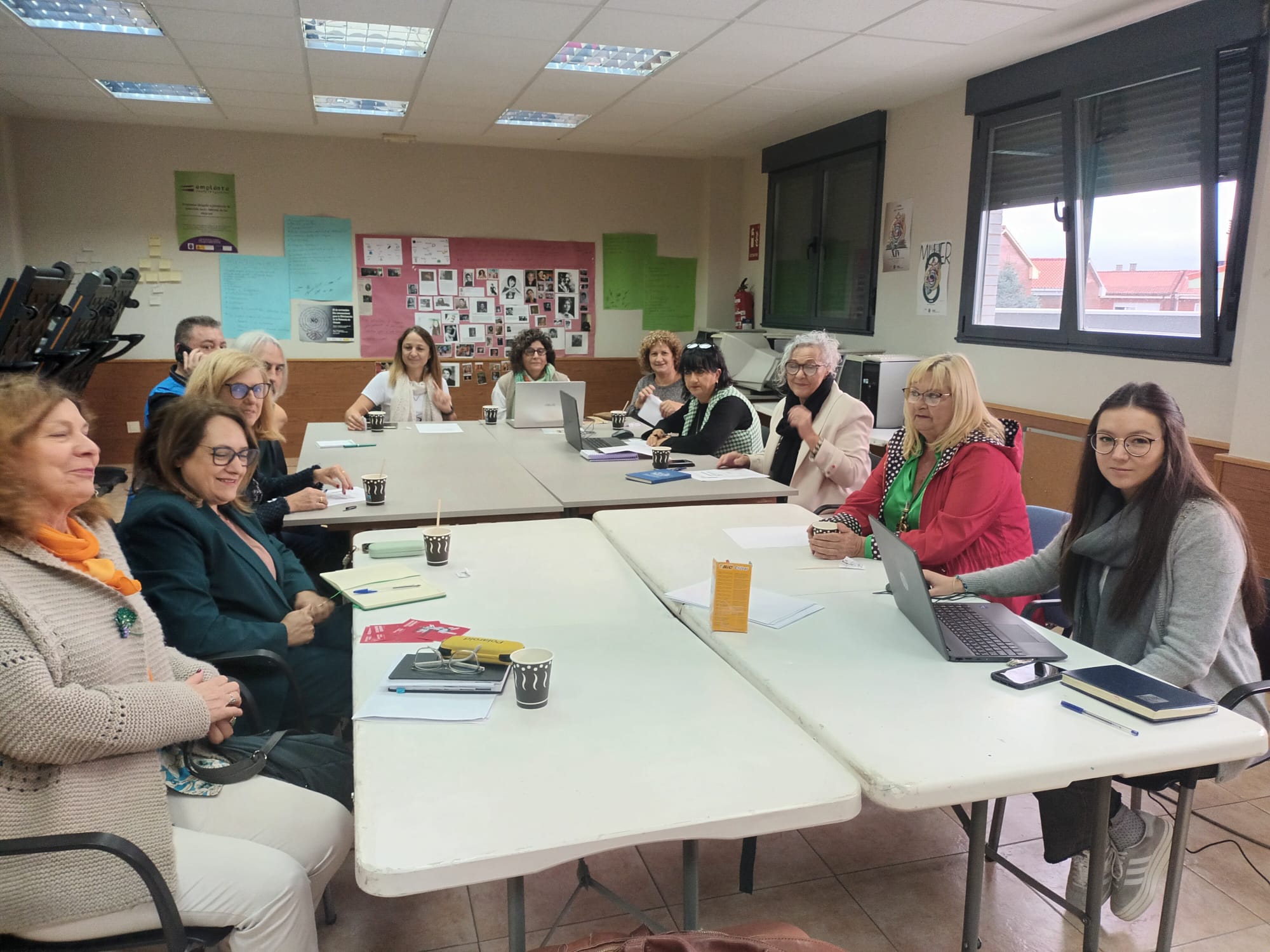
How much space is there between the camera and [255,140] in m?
6.83

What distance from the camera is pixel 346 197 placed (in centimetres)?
711

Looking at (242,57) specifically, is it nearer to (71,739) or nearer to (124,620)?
(124,620)

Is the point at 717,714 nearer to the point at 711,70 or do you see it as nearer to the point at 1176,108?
the point at 1176,108

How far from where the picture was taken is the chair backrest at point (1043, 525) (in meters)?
2.72

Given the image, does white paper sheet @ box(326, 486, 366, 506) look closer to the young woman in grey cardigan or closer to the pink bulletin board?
the young woman in grey cardigan

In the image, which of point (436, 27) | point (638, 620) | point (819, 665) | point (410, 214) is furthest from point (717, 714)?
point (410, 214)

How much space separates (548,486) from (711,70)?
2.78 metres

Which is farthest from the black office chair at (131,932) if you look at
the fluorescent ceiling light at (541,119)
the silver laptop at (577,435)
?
the fluorescent ceiling light at (541,119)

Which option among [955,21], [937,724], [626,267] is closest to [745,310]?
[626,267]

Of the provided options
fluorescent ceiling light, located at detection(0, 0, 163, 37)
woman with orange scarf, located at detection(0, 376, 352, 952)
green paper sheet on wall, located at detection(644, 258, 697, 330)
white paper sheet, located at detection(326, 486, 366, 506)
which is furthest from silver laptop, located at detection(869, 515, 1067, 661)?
green paper sheet on wall, located at detection(644, 258, 697, 330)

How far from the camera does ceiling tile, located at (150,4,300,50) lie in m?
3.86

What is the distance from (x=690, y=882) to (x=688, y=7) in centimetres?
355

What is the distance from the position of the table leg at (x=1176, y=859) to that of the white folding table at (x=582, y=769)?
85cm

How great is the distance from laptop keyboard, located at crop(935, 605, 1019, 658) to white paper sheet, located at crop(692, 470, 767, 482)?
1640 millimetres
